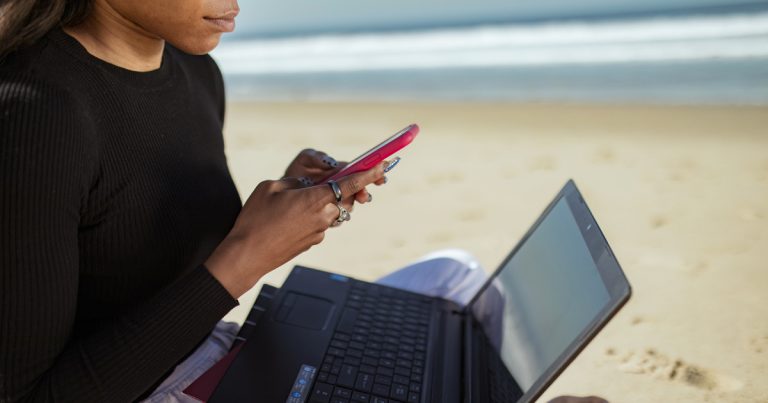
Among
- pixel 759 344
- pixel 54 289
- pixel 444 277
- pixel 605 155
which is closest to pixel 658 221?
pixel 605 155

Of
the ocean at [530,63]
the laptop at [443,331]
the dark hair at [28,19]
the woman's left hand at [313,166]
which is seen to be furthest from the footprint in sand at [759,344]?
the ocean at [530,63]

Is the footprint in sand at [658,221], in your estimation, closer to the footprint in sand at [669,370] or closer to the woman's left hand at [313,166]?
the footprint in sand at [669,370]

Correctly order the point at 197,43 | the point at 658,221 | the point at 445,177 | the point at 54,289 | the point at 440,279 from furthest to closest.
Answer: the point at 445,177
the point at 658,221
the point at 440,279
the point at 197,43
the point at 54,289

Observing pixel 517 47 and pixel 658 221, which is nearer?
pixel 658 221

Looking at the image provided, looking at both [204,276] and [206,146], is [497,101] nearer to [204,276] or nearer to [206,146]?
[206,146]

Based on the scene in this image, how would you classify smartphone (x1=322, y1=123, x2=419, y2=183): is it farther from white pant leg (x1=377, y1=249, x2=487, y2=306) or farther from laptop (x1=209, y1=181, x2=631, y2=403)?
white pant leg (x1=377, y1=249, x2=487, y2=306)

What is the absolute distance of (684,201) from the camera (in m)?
2.45

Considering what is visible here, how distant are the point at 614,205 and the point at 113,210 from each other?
2.04m

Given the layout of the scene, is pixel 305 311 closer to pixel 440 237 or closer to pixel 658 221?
pixel 440 237

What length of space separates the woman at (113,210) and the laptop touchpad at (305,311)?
0.52ft

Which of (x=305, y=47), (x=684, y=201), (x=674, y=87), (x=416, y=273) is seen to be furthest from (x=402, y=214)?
(x=305, y=47)

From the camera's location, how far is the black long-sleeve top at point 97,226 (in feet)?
2.38

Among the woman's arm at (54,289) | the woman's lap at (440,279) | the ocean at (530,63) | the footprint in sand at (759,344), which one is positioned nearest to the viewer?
the woman's arm at (54,289)

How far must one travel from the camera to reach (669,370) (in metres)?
1.58
